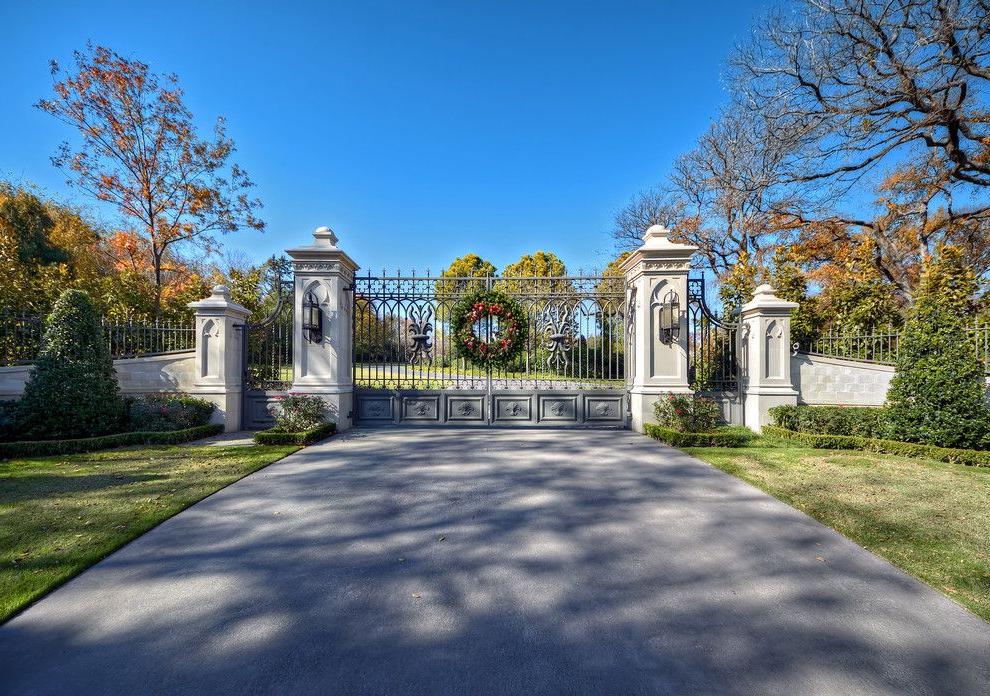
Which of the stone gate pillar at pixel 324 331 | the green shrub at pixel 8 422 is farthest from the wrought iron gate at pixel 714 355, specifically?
the green shrub at pixel 8 422

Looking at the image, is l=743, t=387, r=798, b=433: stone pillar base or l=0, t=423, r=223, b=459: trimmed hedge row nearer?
l=0, t=423, r=223, b=459: trimmed hedge row

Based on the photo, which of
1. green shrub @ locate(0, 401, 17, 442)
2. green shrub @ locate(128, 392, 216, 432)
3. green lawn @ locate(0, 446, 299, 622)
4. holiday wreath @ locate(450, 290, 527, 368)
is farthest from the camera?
holiday wreath @ locate(450, 290, 527, 368)

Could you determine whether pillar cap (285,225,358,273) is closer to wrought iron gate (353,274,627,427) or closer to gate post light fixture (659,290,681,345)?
wrought iron gate (353,274,627,427)

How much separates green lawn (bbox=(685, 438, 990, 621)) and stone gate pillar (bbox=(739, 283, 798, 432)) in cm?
142

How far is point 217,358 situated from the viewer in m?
8.77

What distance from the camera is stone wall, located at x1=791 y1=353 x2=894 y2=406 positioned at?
9.23 metres

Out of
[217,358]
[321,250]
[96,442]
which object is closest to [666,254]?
[321,250]

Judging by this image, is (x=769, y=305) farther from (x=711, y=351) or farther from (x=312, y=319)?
(x=312, y=319)

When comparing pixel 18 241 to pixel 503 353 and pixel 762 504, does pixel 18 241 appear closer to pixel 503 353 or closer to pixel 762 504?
pixel 503 353

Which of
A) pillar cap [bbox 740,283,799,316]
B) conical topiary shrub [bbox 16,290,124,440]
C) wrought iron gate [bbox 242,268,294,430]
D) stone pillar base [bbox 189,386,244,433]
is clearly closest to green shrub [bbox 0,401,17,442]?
conical topiary shrub [bbox 16,290,124,440]

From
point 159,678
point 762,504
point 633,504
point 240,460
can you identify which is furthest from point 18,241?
point 762,504

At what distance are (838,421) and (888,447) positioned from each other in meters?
0.88

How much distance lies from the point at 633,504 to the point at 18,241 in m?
21.2

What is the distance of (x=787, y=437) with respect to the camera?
25.1 ft
